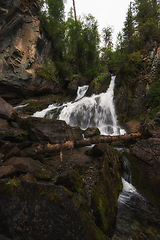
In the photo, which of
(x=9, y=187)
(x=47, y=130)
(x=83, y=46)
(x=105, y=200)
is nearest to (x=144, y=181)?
(x=105, y=200)

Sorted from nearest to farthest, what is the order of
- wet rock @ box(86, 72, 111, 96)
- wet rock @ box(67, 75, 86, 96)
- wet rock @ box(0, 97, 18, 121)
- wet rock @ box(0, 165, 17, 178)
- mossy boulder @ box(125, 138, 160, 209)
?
1. wet rock @ box(0, 165, 17, 178)
2. mossy boulder @ box(125, 138, 160, 209)
3. wet rock @ box(0, 97, 18, 121)
4. wet rock @ box(86, 72, 111, 96)
5. wet rock @ box(67, 75, 86, 96)

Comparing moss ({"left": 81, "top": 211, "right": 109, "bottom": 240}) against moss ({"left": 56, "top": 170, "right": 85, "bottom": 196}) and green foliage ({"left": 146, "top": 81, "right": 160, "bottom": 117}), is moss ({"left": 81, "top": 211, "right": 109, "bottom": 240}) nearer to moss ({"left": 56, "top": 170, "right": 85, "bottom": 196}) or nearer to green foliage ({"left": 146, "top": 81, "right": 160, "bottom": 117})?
A: moss ({"left": 56, "top": 170, "right": 85, "bottom": 196})

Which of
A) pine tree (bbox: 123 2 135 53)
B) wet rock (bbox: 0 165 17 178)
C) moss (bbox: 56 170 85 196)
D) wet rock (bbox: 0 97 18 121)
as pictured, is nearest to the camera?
wet rock (bbox: 0 165 17 178)

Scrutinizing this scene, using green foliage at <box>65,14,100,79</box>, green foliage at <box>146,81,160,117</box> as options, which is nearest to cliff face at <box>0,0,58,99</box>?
green foliage at <box>65,14,100,79</box>

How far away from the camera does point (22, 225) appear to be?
1921 mm

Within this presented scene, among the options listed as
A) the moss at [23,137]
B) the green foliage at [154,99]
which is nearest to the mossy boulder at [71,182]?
the moss at [23,137]

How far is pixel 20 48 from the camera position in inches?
518

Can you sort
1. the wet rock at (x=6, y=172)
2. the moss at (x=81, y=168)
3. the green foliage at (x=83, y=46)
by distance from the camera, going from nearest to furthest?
1. the wet rock at (x=6, y=172)
2. the moss at (x=81, y=168)
3. the green foliage at (x=83, y=46)

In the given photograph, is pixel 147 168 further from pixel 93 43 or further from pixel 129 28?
pixel 93 43

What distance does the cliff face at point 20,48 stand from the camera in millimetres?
11948

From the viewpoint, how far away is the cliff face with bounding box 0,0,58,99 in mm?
11948

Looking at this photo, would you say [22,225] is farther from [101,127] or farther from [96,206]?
[101,127]

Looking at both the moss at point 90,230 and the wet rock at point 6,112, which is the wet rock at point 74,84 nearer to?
the wet rock at point 6,112

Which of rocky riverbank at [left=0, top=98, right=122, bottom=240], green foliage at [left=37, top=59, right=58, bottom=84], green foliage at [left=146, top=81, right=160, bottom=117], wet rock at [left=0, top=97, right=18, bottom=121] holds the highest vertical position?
green foliage at [left=37, top=59, right=58, bottom=84]
